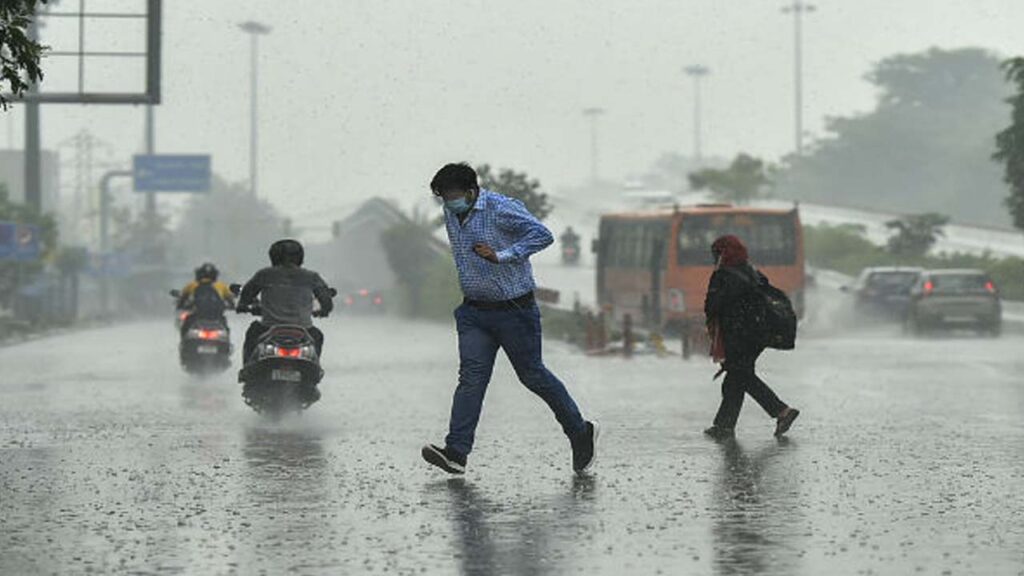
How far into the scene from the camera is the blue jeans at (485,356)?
13047 millimetres

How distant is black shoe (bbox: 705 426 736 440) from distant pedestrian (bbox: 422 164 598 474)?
10.4 feet

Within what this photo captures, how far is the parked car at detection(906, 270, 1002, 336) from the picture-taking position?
43.2m

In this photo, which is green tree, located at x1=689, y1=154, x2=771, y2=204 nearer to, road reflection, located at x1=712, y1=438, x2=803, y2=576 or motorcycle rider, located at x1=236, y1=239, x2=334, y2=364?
motorcycle rider, located at x1=236, y1=239, x2=334, y2=364

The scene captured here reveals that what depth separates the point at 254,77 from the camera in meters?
→ 154

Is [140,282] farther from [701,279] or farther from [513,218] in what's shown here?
[513,218]

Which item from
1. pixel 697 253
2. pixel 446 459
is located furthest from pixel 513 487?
pixel 697 253

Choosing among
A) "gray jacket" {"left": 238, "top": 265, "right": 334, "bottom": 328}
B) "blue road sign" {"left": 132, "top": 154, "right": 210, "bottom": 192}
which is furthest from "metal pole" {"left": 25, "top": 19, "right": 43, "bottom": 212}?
"gray jacket" {"left": 238, "top": 265, "right": 334, "bottom": 328}

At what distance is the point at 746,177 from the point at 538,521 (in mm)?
107961

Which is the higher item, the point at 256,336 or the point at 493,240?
the point at 493,240

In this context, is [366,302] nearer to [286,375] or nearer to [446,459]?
[286,375]

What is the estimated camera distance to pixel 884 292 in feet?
173

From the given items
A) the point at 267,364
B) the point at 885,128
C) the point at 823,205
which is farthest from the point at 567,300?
the point at 885,128

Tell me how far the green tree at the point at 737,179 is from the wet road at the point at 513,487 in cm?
9438

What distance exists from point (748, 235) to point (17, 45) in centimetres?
3360
